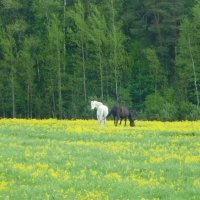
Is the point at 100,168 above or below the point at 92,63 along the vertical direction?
below

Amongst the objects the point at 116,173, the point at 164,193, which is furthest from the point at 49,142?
the point at 164,193

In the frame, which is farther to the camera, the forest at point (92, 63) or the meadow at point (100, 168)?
the forest at point (92, 63)

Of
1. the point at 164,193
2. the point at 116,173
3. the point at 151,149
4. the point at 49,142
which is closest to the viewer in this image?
the point at 164,193

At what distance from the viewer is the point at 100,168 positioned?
2173 cm

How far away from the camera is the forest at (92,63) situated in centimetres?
7675

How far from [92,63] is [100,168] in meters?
58.3

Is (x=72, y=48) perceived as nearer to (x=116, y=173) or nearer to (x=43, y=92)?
(x=43, y=92)

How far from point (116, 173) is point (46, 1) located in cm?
6593

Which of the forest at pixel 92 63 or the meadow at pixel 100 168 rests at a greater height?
the forest at pixel 92 63

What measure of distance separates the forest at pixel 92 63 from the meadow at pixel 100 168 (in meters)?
42.9

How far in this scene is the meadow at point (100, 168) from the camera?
58.7 feet

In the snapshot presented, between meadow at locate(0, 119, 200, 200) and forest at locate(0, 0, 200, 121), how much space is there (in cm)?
4294

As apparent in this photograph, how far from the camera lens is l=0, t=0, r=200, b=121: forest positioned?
76.8 m

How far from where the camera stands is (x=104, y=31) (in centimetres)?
7938
